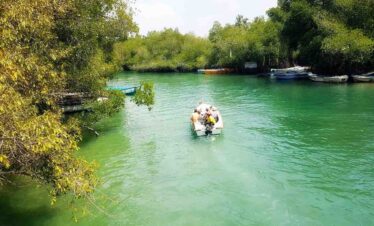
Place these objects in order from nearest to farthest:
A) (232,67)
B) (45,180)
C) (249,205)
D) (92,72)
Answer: (45,180)
(249,205)
(92,72)
(232,67)

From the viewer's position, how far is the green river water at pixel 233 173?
1301 centimetres

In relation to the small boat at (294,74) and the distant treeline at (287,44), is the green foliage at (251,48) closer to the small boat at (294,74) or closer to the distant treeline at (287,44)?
the distant treeline at (287,44)

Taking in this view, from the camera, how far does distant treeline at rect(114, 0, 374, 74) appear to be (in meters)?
44.9

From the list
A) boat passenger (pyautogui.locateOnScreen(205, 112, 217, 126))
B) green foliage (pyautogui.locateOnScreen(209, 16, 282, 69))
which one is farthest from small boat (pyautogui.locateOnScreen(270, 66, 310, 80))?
boat passenger (pyautogui.locateOnScreen(205, 112, 217, 126))

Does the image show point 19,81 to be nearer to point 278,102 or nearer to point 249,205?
point 249,205

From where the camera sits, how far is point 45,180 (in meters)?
10.3

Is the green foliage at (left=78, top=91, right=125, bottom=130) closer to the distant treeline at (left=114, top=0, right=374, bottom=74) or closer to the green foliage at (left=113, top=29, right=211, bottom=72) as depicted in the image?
the distant treeline at (left=114, top=0, right=374, bottom=74)

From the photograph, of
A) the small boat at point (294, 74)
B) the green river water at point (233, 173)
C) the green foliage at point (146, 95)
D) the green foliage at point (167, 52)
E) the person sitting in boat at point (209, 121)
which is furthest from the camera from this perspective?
the green foliage at point (167, 52)

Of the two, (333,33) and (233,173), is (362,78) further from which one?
(233,173)

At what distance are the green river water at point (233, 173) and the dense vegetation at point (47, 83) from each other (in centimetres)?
253

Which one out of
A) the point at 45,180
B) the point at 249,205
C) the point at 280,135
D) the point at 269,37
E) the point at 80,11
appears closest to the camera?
the point at 45,180

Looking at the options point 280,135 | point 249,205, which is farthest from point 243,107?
point 249,205

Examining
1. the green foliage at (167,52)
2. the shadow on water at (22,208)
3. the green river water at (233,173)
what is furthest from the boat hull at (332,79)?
the shadow on water at (22,208)

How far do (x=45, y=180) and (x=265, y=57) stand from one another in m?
61.2
